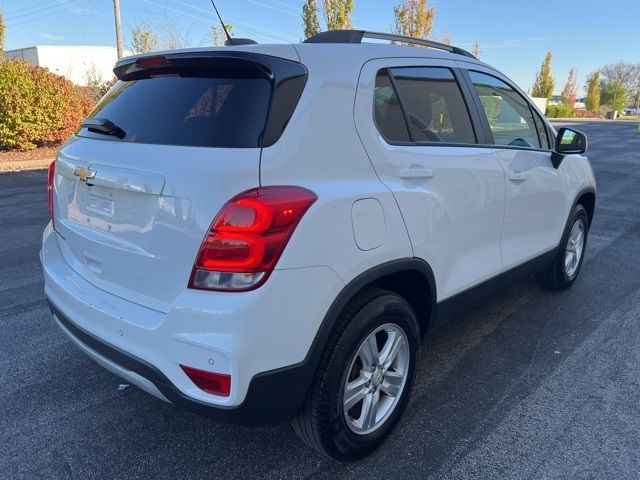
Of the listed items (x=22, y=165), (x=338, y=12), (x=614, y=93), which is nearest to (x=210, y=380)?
(x=22, y=165)

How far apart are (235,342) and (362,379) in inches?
31.2

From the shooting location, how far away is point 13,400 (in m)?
2.92

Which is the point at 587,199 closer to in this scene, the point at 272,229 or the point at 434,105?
the point at 434,105

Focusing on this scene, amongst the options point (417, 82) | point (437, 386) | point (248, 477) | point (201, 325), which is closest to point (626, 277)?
point (437, 386)

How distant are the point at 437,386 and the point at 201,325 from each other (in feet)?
5.69

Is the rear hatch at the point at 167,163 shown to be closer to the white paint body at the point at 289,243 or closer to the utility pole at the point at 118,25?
the white paint body at the point at 289,243

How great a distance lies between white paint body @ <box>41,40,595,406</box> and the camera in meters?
1.90

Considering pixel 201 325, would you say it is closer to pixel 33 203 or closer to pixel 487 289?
pixel 487 289

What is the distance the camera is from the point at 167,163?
201 cm

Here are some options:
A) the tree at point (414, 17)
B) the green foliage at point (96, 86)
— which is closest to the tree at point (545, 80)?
the tree at point (414, 17)

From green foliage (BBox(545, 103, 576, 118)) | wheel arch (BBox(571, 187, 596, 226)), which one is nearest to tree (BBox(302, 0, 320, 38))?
wheel arch (BBox(571, 187, 596, 226))

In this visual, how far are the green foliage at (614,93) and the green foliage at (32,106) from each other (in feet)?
233

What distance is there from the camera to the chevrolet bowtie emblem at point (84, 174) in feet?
7.43

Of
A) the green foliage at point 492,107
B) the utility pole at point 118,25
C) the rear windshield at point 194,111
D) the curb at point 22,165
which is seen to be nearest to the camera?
the rear windshield at point 194,111
